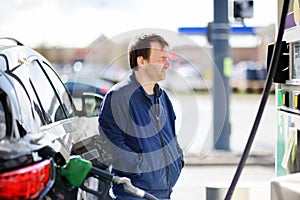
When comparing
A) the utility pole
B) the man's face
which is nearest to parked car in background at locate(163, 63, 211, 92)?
the man's face

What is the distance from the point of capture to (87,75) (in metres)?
5.23

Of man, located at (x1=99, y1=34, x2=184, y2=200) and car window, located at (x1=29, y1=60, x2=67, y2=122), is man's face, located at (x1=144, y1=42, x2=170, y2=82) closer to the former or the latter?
man, located at (x1=99, y1=34, x2=184, y2=200)

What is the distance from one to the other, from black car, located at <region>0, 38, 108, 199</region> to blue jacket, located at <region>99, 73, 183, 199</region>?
10.4 inches

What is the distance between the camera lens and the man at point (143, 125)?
396cm

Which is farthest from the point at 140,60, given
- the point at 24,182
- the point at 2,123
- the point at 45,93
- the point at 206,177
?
the point at 206,177

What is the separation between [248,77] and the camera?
25.5 metres

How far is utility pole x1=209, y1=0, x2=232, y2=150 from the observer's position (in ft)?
35.1

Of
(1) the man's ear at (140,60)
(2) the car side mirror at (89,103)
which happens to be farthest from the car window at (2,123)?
(2) the car side mirror at (89,103)

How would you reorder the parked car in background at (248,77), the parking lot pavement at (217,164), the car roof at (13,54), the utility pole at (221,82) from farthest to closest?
the parked car in background at (248,77) < the utility pole at (221,82) < the parking lot pavement at (217,164) < the car roof at (13,54)

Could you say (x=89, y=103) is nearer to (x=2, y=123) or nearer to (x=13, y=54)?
(x=13, y=54)

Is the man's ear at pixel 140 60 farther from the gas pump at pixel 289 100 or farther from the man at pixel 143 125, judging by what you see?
the gas pump at pixel 289 100

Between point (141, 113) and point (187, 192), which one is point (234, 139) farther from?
point (141, 113)

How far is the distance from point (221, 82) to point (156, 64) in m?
7.13

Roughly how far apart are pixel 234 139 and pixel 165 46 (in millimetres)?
9118
